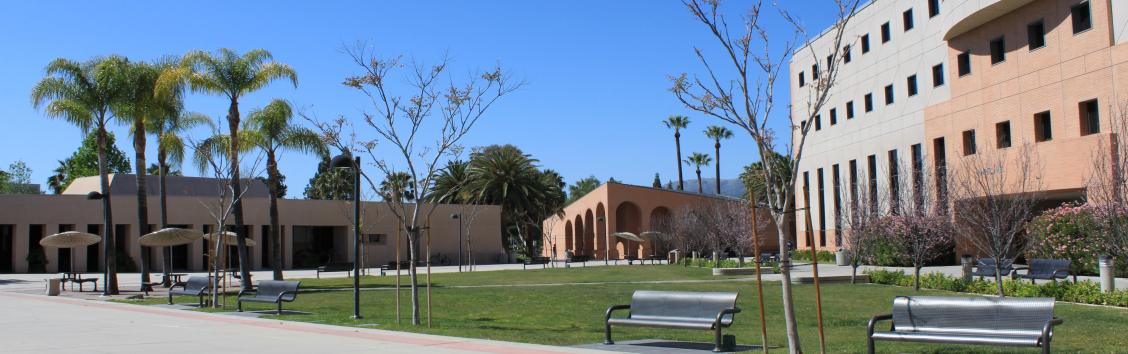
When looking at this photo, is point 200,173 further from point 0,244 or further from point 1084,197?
point 1084,197

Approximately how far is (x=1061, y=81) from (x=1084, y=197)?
14.6ft

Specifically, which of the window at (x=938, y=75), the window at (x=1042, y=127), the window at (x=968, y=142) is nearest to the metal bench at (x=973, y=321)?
the window at (x=1042, y=127)

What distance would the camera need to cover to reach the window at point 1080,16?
33.1 metres

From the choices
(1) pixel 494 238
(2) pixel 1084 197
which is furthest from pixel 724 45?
(1) pixel 494 238

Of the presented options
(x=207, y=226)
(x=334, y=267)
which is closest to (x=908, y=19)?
(x=334, y=267)

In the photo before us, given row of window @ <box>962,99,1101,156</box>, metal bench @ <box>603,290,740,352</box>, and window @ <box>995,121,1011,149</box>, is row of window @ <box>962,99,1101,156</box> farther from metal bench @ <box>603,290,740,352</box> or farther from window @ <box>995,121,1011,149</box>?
metal bench @ <box>603,290,740,352</box>

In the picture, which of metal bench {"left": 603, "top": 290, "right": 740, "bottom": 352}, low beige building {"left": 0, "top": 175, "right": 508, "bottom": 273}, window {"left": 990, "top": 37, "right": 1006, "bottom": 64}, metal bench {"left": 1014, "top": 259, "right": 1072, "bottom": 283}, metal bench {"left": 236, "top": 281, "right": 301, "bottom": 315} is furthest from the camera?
low beige building {"left": 0, "top": 175, "right": 508, "bottom": 273}

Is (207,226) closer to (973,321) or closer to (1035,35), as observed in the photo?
(1035,35)

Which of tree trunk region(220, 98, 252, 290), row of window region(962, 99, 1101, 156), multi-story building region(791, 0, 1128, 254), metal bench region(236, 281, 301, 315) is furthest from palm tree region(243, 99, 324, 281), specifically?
row of window region(962, 99, 1101, 156)

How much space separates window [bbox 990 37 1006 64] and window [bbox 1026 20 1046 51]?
1.95m

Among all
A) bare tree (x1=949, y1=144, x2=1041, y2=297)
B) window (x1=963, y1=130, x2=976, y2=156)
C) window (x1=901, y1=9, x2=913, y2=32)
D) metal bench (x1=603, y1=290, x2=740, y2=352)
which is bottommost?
metal bench (x1=603, y1=290, x2=740, y2=352)

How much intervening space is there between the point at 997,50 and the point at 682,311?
31.9 m

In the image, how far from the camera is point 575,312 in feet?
64.3

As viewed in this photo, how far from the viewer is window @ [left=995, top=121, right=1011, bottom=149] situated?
3725 centimetres
